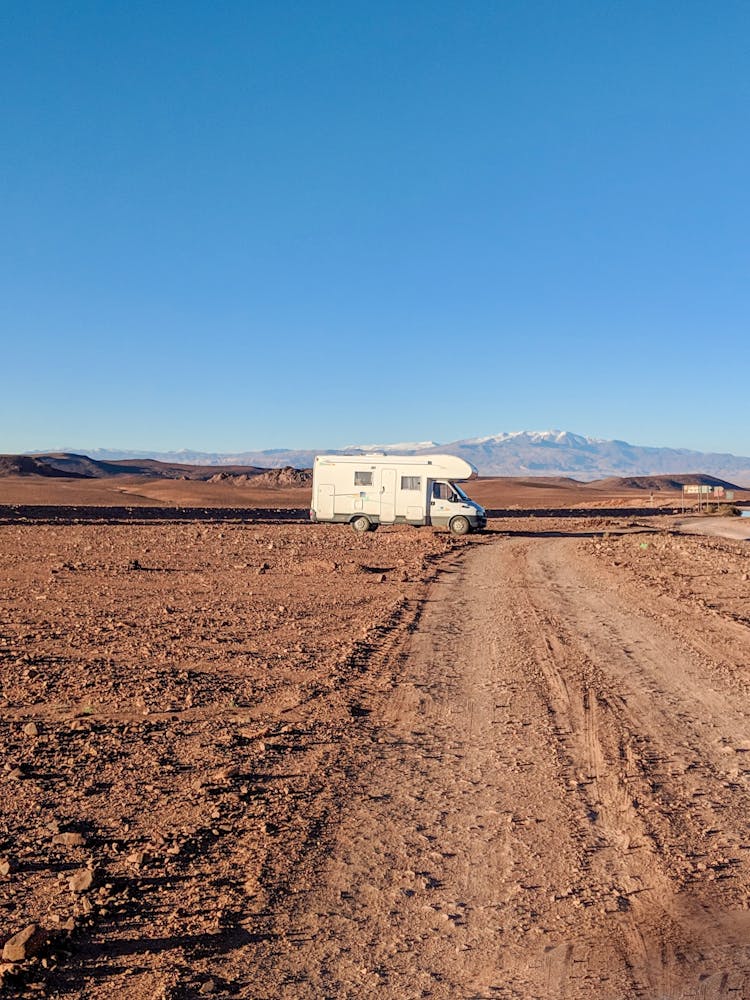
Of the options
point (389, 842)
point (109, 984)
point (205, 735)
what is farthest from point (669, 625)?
point (109, 984)

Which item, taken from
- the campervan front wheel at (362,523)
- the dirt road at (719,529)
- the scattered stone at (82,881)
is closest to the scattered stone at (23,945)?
the scattered stone at (82,881)

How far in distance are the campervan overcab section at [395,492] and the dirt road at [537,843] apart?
76.8 feet

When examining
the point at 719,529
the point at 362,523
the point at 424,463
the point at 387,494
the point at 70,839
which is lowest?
the point at 70,839

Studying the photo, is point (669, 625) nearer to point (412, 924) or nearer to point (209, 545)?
point (412, 924)

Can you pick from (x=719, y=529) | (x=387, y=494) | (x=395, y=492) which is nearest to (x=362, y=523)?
(x=387, y=494)

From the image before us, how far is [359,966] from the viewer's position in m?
4.15

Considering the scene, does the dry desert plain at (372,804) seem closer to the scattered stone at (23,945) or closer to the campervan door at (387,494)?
the scattered stone at (23,945)

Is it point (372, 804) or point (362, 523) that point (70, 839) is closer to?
point (372, 804)

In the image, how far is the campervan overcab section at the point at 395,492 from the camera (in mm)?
34625

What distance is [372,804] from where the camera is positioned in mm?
6203

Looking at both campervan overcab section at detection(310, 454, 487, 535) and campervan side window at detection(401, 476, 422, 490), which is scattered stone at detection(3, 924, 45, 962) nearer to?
campervan overcab section at detection(310, 454, 487, 535)

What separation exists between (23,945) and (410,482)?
31.0 metres

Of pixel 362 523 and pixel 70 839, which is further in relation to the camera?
pixel 362 523

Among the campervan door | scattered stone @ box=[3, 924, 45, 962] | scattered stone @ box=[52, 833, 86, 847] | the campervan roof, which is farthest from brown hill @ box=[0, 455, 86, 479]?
scattered stone @ box=[3, 924, 45, 962]
